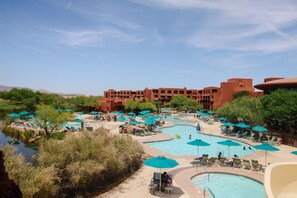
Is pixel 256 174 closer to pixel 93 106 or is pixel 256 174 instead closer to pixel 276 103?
pixel 276 103

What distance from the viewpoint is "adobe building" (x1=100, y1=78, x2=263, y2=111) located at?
64.2 metres

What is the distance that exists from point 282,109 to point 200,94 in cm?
5976

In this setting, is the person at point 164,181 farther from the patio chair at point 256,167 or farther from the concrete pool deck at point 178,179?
the patio chair at point 256,167

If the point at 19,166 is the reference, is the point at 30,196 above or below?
below

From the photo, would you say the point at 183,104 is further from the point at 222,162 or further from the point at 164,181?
the point at 164,181

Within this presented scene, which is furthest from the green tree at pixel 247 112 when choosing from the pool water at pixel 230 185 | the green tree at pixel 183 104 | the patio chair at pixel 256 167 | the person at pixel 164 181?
the green tree at pixel 183 104

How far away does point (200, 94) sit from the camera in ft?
283

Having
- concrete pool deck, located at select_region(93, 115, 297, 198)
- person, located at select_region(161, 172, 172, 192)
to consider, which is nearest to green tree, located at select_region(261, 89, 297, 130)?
concrete pool deck, located at select_region(93, 115, 297, 198)

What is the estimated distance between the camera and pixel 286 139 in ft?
77.7

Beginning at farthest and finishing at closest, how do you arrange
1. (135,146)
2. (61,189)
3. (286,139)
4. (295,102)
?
1. (295,102)
2. (286,139)
3. (135,146)
4. (61,189)

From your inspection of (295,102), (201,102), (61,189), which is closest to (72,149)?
(61,189)

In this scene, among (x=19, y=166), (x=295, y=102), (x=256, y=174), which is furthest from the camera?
(x=295, y=102)

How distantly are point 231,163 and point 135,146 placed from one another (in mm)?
6525

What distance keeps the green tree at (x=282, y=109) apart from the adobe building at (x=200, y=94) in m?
32.6
